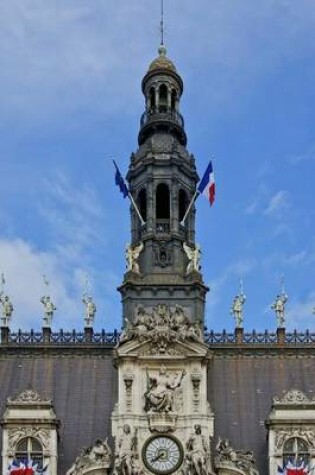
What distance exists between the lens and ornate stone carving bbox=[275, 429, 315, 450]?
7306 centimetres

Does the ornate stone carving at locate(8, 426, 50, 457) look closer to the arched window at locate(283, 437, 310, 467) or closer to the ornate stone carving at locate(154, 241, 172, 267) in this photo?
the arched window at locate(283, 437, 310, 467)

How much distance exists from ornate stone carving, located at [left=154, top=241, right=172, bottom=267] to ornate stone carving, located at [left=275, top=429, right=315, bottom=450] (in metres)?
16.1

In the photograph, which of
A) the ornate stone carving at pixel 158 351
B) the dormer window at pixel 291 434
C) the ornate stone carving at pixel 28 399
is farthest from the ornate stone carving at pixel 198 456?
the ornate stone carving at pixel 28 399

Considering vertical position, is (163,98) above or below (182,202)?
above

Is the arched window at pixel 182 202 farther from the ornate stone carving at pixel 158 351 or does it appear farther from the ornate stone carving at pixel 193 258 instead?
the ornate stone carving at pixel 158 351

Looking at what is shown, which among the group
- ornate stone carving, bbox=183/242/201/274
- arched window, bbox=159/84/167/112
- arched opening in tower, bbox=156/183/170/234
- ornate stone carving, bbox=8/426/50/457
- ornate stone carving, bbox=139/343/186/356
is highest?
arched window, bbox=159/84/167/112

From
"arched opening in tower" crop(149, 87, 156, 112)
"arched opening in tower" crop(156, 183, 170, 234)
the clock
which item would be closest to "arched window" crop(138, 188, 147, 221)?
"arched opening in tower" crop(156, 183, 170, 234)

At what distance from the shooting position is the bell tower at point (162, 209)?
81.6 metres

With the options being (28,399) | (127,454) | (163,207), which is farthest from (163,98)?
(127,454)

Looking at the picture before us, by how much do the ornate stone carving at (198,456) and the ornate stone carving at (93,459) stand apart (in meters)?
4.98

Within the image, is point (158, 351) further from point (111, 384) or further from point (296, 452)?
point (296, 452)

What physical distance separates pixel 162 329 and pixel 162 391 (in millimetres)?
4095

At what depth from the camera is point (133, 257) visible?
82.9 meters

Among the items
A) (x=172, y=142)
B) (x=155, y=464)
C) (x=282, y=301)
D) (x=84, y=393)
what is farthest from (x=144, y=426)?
(x=172, y=142)
